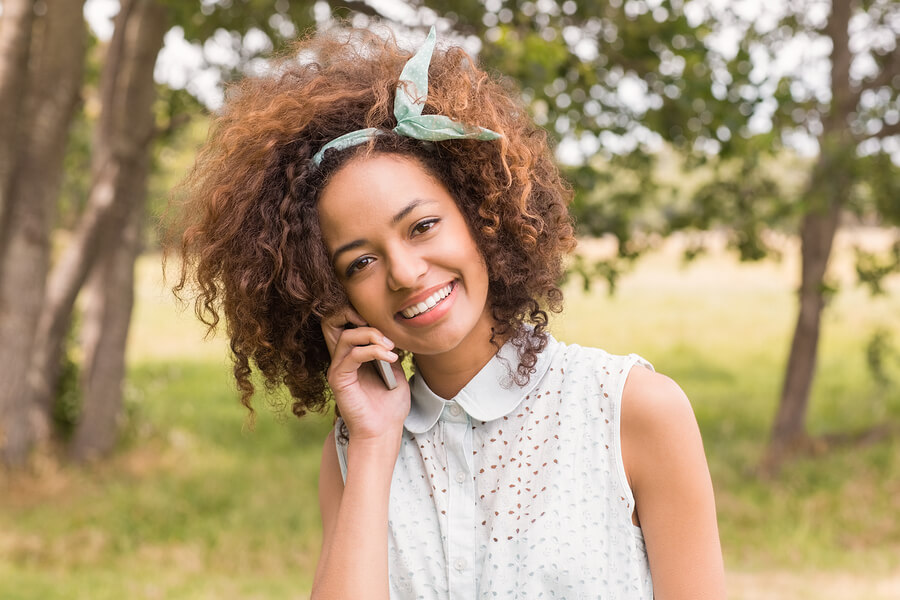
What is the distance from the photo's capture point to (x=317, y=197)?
1945 millimetres

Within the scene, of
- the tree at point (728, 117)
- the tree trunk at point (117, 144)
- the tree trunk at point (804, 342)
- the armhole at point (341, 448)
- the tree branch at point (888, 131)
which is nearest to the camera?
the armhole at point (341, 448)

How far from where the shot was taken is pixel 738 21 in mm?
8867

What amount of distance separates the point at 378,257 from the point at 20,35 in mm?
5858

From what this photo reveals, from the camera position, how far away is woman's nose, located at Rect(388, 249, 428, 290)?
71.8 inches

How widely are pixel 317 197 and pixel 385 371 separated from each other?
39cm

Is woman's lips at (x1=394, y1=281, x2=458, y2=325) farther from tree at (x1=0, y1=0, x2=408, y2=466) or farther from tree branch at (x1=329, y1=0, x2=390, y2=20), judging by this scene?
tree branch at (x1=329, y1=0, x2=390, y2=20)

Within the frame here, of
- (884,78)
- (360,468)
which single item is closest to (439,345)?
(360,468)

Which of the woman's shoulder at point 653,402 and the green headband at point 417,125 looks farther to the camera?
the green headband at point 417,125

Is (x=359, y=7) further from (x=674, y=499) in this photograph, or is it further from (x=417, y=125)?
(x=674, y=499)

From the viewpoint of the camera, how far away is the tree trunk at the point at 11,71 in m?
6.58

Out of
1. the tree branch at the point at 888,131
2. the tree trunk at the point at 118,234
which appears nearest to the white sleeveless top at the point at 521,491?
the tree trunk at the point at 118,234

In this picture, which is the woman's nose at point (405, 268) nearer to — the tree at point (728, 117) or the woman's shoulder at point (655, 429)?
the woman's shoulder at point (655, 429)

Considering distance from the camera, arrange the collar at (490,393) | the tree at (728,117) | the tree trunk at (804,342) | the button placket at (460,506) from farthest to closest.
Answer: the tree trunk at (804,342) → the tree at (728,117) → the collar at (490,393) → the button placket at (460,506)

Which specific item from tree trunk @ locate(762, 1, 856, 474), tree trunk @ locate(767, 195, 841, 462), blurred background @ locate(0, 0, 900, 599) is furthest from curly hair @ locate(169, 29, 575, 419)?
tree trunk @ locate(767, 195, 841, 462)
